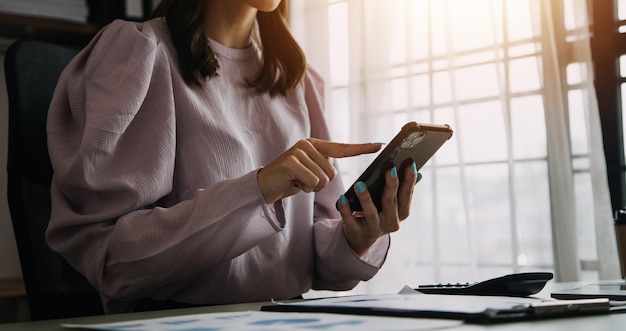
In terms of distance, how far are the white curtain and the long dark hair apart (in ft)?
2.64

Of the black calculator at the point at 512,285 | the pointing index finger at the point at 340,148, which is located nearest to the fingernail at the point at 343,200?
the pointing index finger at the point at 340,148

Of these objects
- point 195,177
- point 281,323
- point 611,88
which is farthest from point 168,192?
point 611,88

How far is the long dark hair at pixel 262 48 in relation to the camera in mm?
1241

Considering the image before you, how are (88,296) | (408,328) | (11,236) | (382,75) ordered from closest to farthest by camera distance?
(408,328) → (88,296) → (11,236) → (382,75)

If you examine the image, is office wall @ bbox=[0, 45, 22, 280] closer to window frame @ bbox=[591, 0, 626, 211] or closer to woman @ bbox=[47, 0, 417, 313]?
woman @ bbox=[47, 0, 417, 313]

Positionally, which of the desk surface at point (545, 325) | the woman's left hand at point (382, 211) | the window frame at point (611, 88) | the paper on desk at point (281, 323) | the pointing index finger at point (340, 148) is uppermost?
the window frame at point (611, 88)

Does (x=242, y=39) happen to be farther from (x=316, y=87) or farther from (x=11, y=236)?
(x=11, y=236)

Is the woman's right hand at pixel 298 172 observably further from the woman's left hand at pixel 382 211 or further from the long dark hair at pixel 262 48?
the long dark hair at pixel 262 48

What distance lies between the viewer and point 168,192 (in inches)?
44.5

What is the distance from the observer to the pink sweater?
3.37 ft

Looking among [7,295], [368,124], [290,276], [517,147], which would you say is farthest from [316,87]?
[7,295]

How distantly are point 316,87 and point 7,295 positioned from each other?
1067mm

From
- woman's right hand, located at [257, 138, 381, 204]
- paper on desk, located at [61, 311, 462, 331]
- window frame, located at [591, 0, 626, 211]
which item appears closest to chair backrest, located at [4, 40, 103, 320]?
woman's right hand, located at [257, 138, 381, 204]

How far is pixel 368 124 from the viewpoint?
2.40 m
